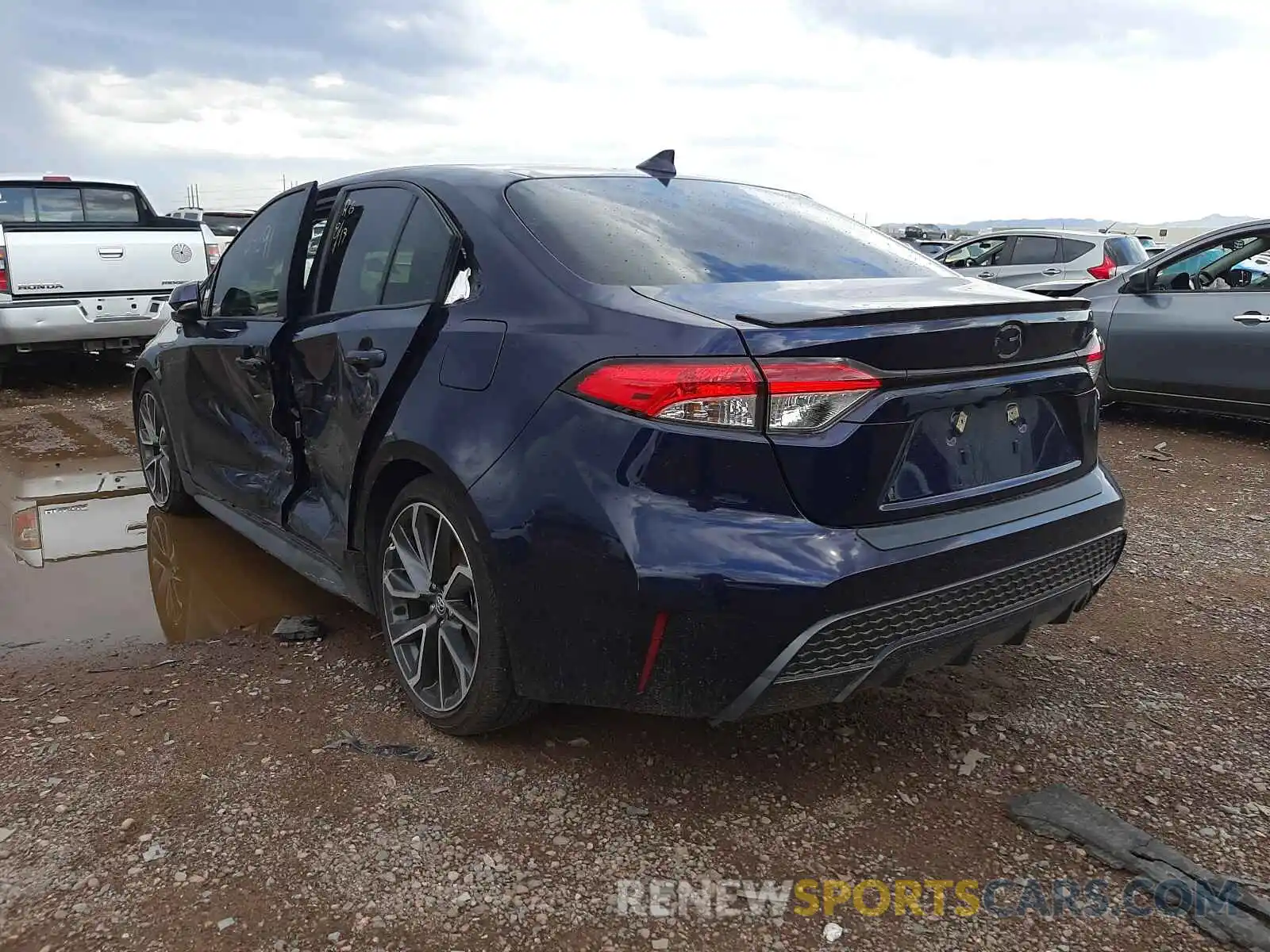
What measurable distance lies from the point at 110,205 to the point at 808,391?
9.87 m

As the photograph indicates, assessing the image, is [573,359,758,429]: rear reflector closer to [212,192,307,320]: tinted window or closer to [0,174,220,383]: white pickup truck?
[212,192,307,320]: tinted window

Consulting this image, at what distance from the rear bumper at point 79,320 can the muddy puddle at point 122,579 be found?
2960 mm

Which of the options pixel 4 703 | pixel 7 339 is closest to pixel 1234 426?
pixel 4 703

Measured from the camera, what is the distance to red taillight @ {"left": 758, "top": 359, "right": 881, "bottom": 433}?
84.7 inches

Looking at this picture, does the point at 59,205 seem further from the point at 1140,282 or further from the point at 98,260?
the point at 1140,282

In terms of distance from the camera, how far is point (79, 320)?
332 inches

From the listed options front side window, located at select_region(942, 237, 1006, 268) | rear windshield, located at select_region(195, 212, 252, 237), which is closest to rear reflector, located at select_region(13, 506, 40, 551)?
front side window, located at select_region(942, 237, 1006, 268)

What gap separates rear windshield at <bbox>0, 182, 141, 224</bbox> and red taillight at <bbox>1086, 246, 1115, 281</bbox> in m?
10.0

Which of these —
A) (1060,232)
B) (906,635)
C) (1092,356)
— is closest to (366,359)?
(906,635)

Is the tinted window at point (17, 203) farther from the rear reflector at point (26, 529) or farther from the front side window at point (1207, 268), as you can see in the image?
the front side window at point (1207, 268)

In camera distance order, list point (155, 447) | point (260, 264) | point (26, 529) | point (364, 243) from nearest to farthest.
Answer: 1. point (364, 243)
2. point (260, 264)
3. point (26, 529)
4. point (155, 447)

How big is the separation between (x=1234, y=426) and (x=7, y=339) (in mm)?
9547

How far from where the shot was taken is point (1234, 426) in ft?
24.3

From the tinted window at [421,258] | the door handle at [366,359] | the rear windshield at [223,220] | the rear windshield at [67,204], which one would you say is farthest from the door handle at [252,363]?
the rear windshield at [223,220]
